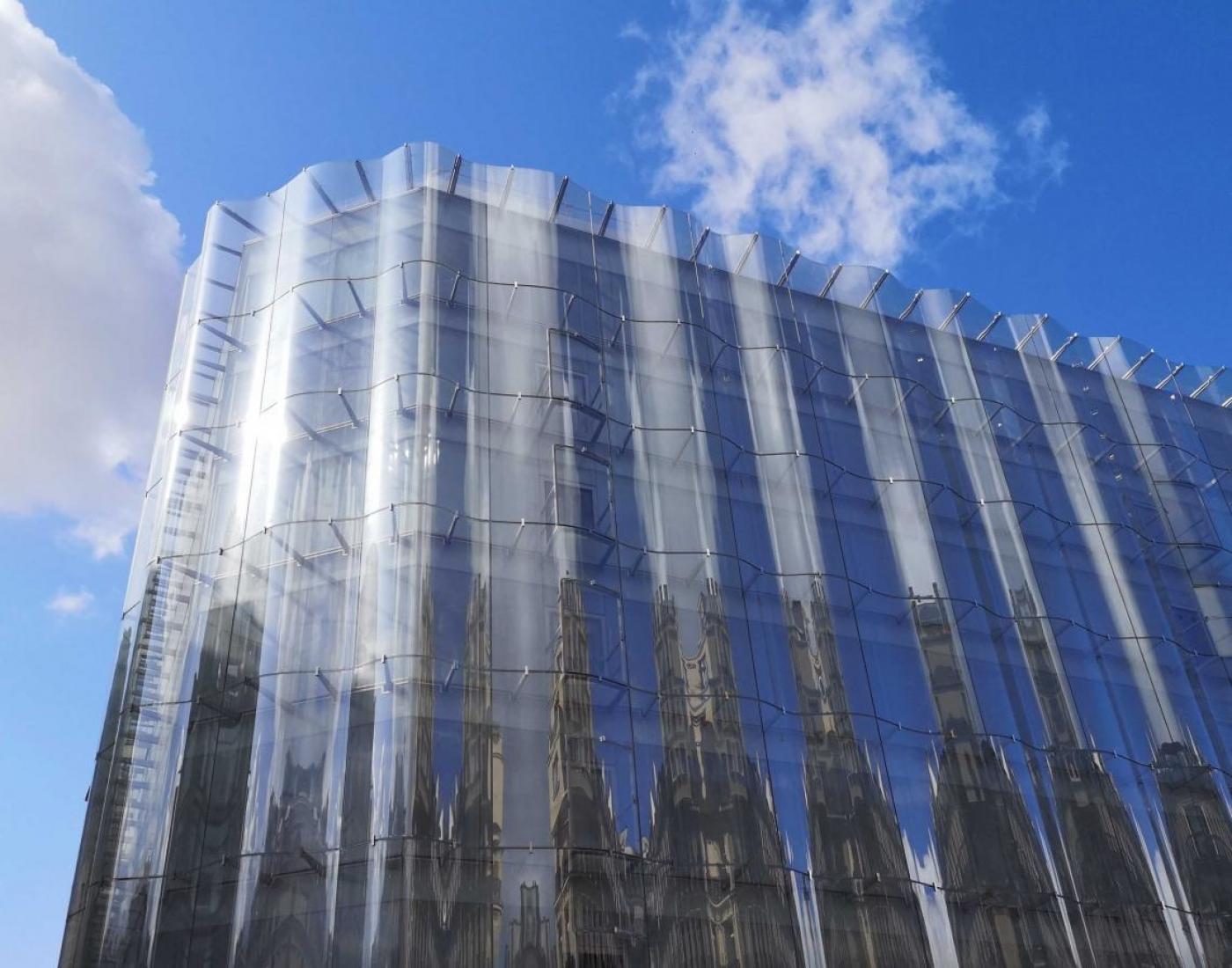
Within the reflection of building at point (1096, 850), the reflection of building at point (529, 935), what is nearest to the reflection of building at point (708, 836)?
the reflection of building at point (529, 935)

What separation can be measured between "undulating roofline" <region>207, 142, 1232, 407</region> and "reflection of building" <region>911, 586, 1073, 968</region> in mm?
7617

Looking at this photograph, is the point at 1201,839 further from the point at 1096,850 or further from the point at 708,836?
the point at 708,836

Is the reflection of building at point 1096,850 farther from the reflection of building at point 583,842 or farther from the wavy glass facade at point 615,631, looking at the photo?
the reflection of building at point 583,842

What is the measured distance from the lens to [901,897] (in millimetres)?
13344

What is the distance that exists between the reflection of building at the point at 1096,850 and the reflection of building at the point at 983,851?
19.5 inches

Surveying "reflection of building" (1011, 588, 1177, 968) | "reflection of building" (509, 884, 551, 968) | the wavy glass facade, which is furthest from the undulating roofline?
Answer: "reflection of building" (509, 884, 551, 968)

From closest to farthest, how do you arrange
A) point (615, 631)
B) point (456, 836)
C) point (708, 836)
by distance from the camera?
point (456, 836) < point (708, 836) < point (615, 631)

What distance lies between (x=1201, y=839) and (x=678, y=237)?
12.1m

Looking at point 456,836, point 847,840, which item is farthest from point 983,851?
point 456,836

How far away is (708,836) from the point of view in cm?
1276

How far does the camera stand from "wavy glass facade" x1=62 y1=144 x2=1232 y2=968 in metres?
11.9

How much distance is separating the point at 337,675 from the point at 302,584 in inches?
55.7

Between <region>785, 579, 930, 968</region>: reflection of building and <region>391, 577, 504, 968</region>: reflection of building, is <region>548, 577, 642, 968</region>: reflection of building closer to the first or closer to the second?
<region>391, 577, 504, 968</region>: reflection of building

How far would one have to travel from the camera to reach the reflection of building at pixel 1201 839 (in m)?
14.9
